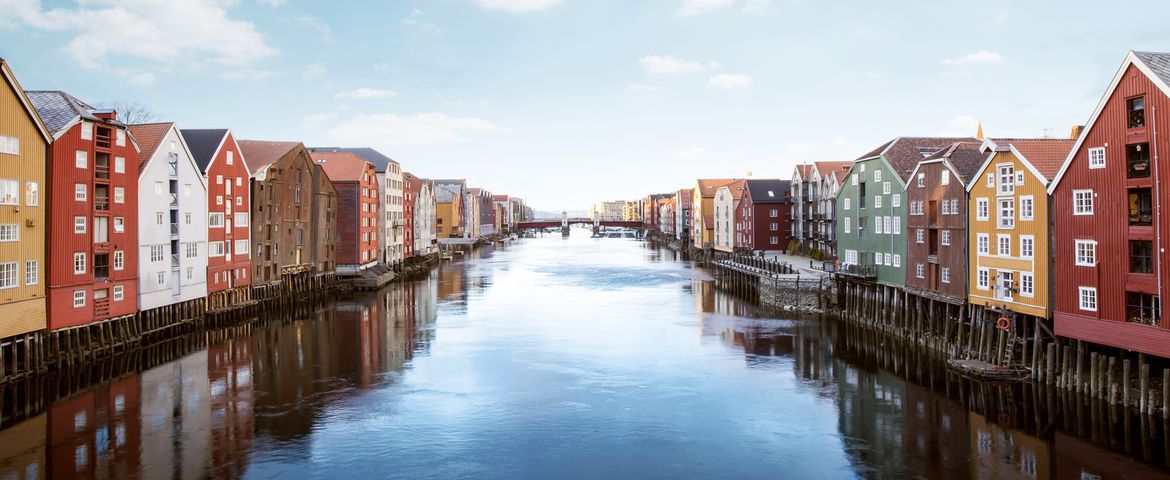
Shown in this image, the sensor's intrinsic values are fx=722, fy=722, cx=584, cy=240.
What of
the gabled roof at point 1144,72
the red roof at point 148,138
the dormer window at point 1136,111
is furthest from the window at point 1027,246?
the red roof at point 148,138

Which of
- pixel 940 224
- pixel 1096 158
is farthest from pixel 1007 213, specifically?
pixel 1096 158

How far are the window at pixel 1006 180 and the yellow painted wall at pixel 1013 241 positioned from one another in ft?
0.58

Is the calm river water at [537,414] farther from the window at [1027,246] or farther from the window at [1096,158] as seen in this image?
the window at [1096,158]

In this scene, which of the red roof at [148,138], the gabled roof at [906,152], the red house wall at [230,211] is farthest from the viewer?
the red house wall at [230,211]

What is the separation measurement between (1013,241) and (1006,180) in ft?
9.13

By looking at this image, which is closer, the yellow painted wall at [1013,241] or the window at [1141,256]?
the window at [1141,256]

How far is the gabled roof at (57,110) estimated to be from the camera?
105 feet

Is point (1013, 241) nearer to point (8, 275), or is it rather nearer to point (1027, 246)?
point (1027, 246)

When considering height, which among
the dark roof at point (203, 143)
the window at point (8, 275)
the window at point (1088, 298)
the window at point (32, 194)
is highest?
the dark roof at point (203, 143)

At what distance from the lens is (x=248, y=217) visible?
5119 centimetres

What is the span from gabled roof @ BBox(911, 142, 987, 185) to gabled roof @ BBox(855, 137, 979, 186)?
197 inches

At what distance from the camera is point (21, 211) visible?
29.2 meters

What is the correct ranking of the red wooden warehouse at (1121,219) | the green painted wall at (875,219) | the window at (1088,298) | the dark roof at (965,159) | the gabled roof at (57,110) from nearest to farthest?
the red wooden warehouse at (1121,219) < the window at (1088,298) < the gabled roof at (57,110) < the dark roof at (965,159) < the green painted wall at (875,219)

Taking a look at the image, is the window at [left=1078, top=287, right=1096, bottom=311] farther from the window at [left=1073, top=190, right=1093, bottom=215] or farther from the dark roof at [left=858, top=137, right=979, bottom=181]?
the dark roof at [left=858, top=137, right=979, bottom=181]
